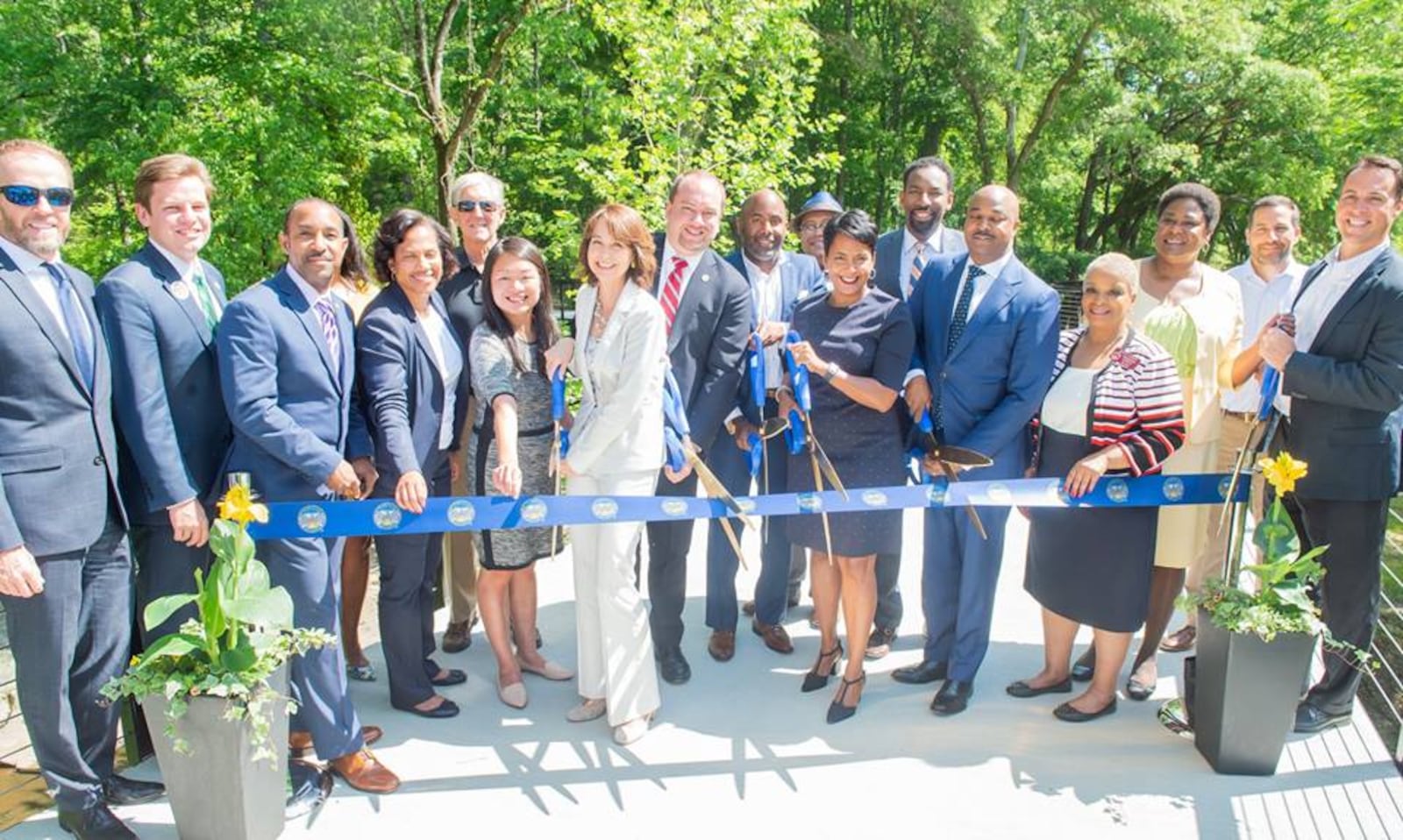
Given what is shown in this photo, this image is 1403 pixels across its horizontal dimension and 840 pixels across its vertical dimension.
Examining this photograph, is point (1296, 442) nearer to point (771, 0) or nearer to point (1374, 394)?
point (1374, 394)

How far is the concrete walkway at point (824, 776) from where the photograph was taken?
10.5ft

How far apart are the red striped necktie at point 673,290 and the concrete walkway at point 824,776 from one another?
1690 millimetres

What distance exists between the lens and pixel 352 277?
150 inches

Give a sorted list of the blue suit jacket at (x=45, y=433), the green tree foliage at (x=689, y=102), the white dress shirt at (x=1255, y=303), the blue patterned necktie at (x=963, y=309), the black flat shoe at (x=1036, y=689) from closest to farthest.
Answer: the blue suit jacket at (x=45, y=433) → the blue patterned necktie at (x=963, y=309) → the black flat shoe at (x=1036, y=689) → the white dress shirt at (x=1255, y=303) → the green tree foliage at (x=689, y=102)

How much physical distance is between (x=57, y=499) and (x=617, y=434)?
5.94 ft

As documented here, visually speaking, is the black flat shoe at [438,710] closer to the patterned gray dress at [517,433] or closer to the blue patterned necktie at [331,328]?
the patterned gray dress at [517,433]

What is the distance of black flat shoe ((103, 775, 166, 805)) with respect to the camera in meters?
3.27

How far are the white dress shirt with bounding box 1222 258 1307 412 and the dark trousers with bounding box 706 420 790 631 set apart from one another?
2.42 metres

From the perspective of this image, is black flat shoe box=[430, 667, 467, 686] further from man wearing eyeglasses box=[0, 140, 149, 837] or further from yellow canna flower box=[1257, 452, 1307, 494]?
yellow canna flower box=[1257, 452, 1307, 494]

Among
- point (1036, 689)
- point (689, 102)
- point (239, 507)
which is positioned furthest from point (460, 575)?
point (689, 102)

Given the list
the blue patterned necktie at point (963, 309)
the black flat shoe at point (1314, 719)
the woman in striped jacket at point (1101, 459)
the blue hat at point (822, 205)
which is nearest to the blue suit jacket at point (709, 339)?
the blue patterned necktie at point (963, 309)

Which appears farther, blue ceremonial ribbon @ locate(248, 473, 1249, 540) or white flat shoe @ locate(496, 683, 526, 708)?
white flat shoe @ locate(496, 683, 526, 708)

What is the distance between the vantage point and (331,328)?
11.2 feet

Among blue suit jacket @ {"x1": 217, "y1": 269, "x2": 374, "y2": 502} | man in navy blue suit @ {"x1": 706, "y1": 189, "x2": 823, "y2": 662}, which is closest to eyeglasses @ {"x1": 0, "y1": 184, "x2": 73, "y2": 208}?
blue suit jacket @ {"x1": 217, "y1": 269, "x2": 374, "y2": 502}
